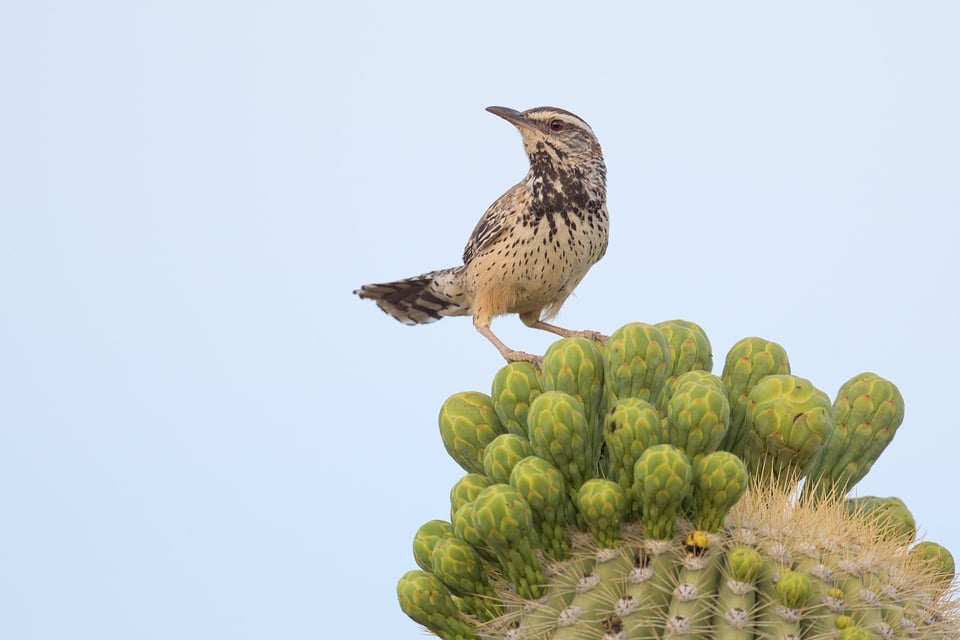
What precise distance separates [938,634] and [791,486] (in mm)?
579

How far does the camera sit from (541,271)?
663cm

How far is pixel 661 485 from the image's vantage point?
3.21m

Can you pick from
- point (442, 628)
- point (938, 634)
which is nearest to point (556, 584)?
point (442, 628)

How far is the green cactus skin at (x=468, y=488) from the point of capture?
12.1 feet

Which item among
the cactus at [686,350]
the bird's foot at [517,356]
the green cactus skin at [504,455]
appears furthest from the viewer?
the bird's foot at [517,356]

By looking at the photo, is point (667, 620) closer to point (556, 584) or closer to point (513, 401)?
point (556, 584)

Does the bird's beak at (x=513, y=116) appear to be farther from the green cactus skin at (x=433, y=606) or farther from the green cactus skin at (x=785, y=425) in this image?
the green cactus skin at (x=433, y=606)

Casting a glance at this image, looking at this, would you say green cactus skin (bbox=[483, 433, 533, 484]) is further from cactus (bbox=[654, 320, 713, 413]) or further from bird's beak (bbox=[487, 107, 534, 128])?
bird's beak (bbox=[487, 107, 534, 128])

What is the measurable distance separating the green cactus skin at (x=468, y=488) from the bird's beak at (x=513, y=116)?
333 cm

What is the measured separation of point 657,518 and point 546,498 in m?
0.31

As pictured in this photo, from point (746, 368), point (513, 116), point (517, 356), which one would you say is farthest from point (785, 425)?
point (513, 116)

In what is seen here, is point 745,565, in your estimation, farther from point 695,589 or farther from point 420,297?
point 420,297

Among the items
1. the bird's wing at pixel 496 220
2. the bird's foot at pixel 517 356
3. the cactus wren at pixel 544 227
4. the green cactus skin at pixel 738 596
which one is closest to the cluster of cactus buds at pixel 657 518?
the green cactus skin at pixel 738 596

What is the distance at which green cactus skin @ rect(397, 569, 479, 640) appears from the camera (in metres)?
3.73
